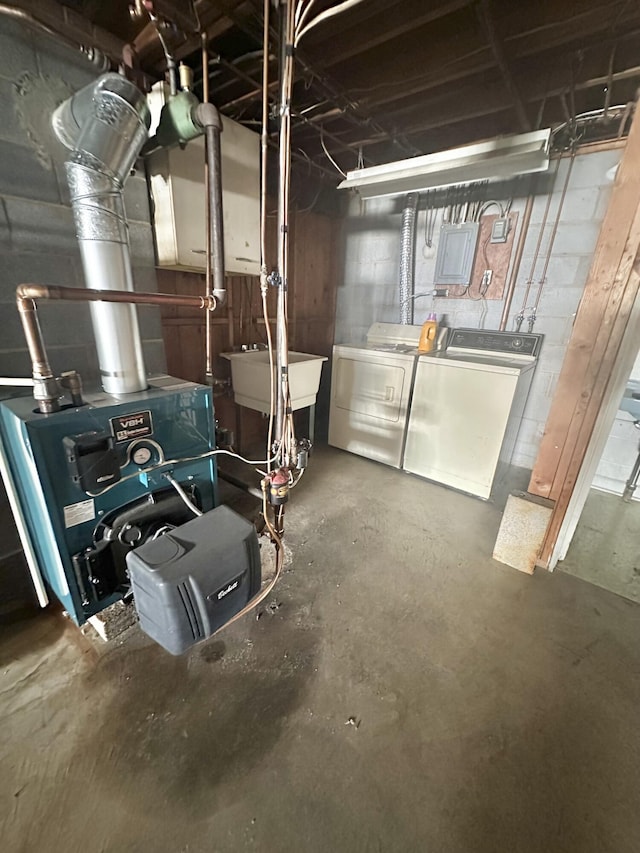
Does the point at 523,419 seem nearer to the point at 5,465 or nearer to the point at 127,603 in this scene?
the point at 127,603

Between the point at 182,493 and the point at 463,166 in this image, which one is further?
the point at 463,166

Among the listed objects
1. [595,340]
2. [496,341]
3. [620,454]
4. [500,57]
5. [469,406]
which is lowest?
[620,454]

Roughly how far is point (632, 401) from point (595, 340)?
1143mm

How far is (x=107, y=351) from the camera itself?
4.11 feet

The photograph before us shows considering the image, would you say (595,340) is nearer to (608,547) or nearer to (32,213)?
(608,547)

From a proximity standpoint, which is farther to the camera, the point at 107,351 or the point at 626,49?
the point at 626,49

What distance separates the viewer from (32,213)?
1.37 m

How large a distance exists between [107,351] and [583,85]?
8.31 feet

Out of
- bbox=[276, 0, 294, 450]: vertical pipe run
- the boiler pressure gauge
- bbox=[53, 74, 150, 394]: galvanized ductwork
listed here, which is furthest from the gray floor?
bbox=[53, 74, 150, 394]: galvanized ductwork

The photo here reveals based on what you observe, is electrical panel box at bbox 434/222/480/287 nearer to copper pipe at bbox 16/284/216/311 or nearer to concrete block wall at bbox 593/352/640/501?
concrete block wall at bbox 593/352/640/501

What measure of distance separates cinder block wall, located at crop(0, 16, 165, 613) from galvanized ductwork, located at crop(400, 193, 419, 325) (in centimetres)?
218

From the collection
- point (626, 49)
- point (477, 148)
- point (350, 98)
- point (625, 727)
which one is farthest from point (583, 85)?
point (625, 727)

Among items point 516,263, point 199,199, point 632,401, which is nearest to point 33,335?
point 199,199

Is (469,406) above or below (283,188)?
below
